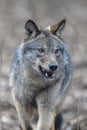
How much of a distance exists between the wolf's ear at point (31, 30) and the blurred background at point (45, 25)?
5.05ft

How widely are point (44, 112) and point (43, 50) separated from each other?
764 millimetres

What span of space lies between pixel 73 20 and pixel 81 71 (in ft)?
9.18

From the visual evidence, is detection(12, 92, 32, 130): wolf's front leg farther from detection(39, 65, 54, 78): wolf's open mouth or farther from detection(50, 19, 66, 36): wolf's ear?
detection(50, 19, 66, 36): wolf's ear

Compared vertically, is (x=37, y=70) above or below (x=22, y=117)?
above

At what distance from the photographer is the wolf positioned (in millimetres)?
9461

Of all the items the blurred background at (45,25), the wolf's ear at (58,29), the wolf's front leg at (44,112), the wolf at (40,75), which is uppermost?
the wolf's ear at (58,29)

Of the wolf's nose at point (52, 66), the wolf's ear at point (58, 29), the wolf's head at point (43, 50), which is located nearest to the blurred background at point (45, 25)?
the wolf's head at point (43, 50)

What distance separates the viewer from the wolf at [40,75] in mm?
9461

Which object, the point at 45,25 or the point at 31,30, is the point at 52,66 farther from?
the point at 45,25

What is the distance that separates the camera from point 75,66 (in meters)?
14.3

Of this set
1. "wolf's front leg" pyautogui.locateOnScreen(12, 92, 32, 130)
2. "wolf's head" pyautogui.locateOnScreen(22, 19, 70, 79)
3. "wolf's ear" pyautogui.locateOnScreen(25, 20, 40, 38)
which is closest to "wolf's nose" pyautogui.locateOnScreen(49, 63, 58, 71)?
"wolf's head" pyautogui.locateOnScreen(22, 19, 70, 79)

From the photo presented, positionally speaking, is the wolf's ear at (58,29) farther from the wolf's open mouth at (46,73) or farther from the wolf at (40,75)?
the wolf's open mouth at (46,73)

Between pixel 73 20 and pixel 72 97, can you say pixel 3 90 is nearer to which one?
pixel 72 97

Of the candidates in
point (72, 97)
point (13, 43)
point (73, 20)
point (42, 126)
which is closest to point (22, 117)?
point (42, 126)
